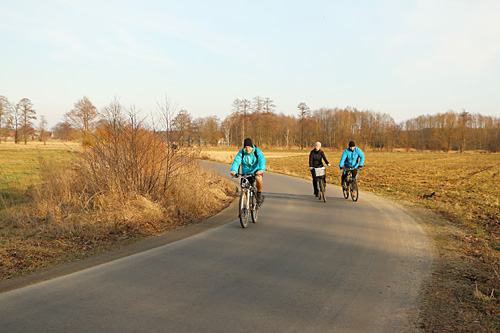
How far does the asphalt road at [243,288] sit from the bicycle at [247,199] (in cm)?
65

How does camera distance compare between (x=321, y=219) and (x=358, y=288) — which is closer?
(x=358, y=288)

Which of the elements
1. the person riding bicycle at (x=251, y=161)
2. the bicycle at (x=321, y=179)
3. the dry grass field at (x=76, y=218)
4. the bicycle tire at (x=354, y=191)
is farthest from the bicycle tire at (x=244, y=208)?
the bicycle tire at (x=354, y=191)

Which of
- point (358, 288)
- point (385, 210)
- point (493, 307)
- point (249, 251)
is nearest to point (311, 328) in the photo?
point (358, 288)

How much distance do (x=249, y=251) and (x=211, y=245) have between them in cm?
82

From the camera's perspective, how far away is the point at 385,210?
1095 centimetres

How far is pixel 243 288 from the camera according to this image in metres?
4.48

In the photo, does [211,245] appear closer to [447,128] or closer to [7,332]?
[7,332]

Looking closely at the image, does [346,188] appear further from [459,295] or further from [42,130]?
[42,130]

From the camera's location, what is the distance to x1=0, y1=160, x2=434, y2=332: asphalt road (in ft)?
11.7

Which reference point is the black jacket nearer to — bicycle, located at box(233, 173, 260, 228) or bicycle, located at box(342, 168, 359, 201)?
bicycle, located at box(342, 168, 359, 201)

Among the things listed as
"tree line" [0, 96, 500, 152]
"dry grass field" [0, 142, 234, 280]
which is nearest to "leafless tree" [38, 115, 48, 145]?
"tree line" [0, 96, 500, 152]

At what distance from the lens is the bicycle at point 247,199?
815 centimetres

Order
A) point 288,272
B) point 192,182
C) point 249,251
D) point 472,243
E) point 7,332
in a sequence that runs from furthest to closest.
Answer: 1. point 192,182
2. point 472,243
3. point 249,251
4. point 288,272
5. point 7,332

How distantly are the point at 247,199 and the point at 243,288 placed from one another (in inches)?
157
